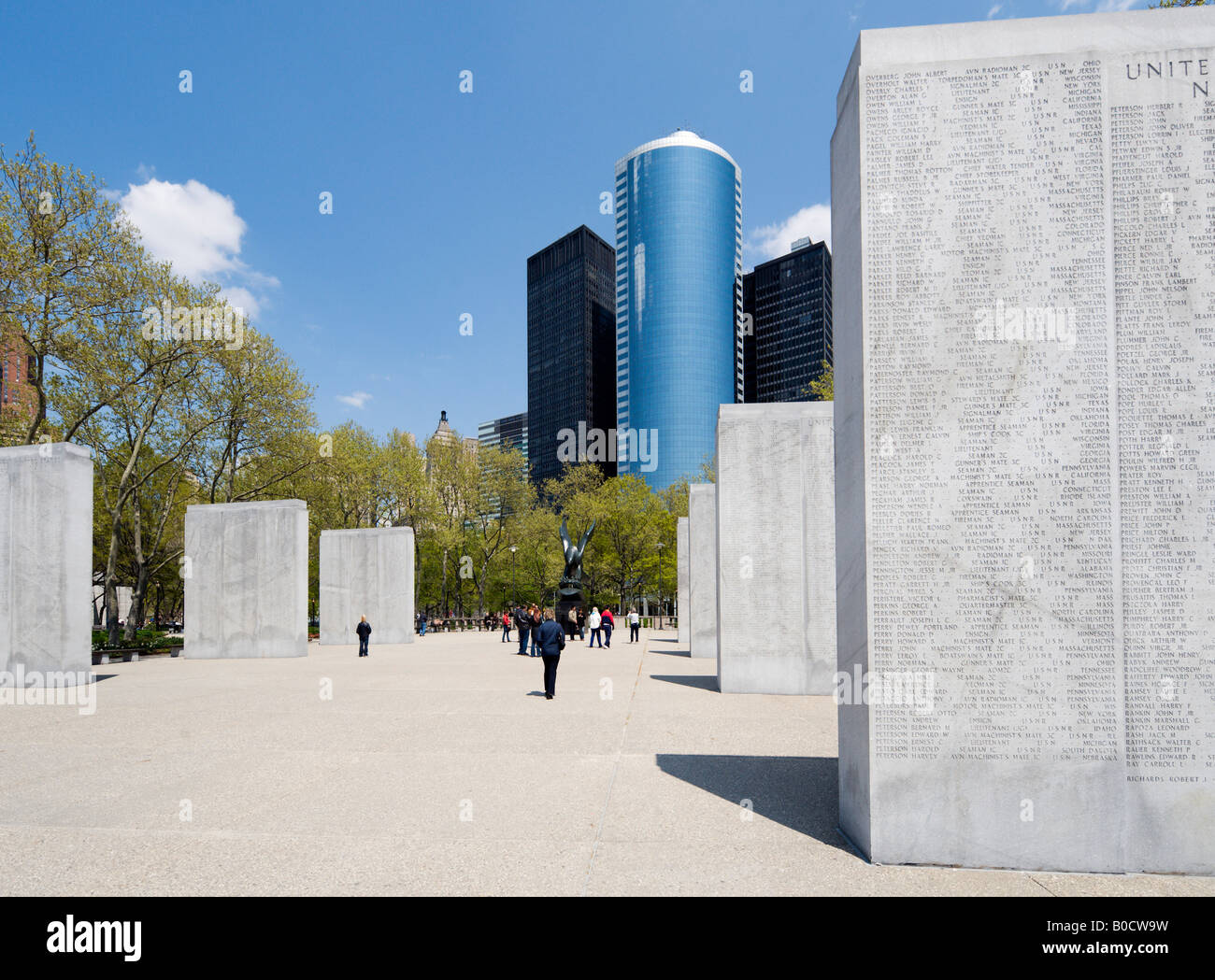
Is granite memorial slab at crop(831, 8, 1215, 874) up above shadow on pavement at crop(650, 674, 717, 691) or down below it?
above

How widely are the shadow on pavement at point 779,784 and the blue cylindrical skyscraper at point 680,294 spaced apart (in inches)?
4123

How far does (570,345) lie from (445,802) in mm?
126871

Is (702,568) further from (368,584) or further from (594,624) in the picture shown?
(368,584)

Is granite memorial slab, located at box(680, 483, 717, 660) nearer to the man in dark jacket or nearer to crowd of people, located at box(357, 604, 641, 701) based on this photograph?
crowd of people, located at box(357, 604, 641, 701)

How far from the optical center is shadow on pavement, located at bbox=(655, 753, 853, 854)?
5.84 metres

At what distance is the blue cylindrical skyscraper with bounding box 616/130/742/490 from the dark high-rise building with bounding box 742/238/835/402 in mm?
21169

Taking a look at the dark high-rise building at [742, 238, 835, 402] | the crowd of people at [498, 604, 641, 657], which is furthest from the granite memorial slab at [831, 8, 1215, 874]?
the dark high-rise building at [742, 238, 835, 402]

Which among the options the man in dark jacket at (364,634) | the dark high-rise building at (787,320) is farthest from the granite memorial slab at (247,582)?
the dark high-rise building at (787,320)

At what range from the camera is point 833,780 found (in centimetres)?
Answer: 717

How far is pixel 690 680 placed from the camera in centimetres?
1561

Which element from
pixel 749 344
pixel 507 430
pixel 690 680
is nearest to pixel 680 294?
pixel 749 344
